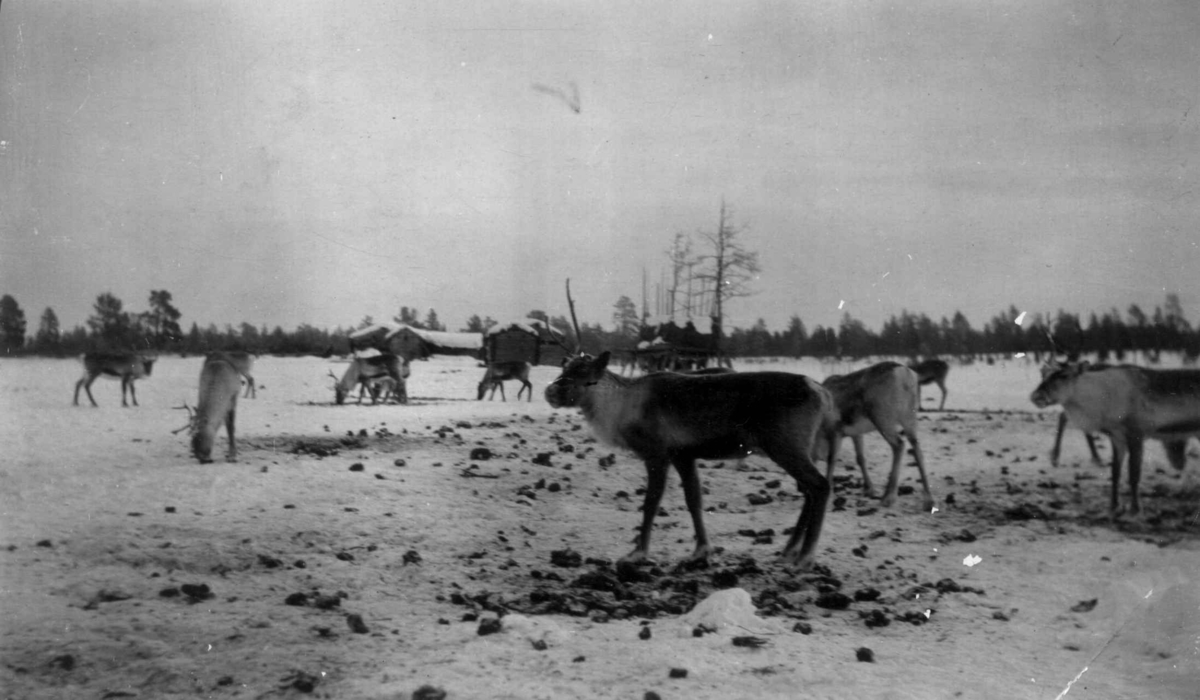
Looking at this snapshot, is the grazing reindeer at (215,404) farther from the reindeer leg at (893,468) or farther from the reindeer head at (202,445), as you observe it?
the reindeer leg at (893,468)

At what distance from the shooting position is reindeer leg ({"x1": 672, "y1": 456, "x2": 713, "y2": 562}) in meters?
2.57

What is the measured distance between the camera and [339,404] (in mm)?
2705

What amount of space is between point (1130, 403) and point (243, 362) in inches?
113

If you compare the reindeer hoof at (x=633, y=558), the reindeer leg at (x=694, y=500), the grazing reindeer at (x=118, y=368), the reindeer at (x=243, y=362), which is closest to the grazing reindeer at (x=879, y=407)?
the reindeer leg at (x=694, y=500)

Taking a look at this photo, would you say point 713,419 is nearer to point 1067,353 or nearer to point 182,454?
point 1067,353

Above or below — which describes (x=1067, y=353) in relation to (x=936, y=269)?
below

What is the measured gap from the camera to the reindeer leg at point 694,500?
2.57 meters

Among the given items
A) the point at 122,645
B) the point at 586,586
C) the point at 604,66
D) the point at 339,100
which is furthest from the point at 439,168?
the point at 122,645

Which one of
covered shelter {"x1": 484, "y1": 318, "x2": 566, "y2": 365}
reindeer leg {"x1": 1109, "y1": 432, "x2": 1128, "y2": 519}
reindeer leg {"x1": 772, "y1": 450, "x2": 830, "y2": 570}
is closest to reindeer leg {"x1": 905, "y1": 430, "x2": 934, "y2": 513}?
reindeer leg {"x1": 772, "y1": 450, "x2": 830, "y2": 570}

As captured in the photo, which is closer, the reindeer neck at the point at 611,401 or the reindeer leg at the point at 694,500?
the reindeer leg at the point at 694,500

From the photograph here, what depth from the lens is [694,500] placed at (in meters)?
2.62

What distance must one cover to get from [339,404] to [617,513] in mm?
960

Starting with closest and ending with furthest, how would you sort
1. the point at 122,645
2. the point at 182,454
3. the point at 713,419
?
the point at 122,645
the point at 182,454
the point at 713,419

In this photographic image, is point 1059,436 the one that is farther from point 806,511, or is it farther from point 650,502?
point 650,502
